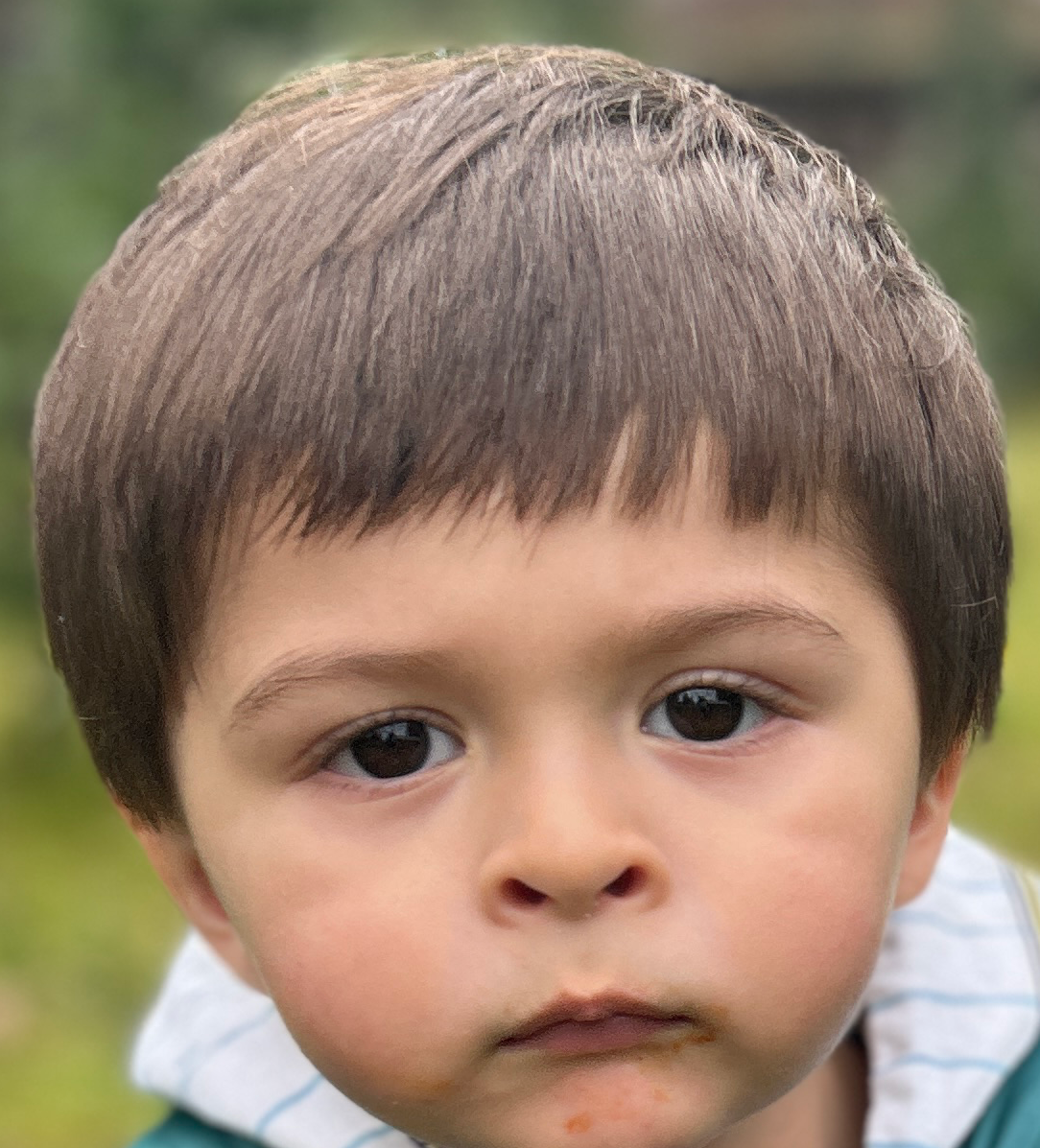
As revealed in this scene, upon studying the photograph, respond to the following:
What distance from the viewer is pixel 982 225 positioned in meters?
10.3

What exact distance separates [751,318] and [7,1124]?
2.41 m

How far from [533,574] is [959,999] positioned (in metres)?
0.98

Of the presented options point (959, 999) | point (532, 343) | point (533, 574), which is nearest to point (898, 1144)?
point (959, 999)

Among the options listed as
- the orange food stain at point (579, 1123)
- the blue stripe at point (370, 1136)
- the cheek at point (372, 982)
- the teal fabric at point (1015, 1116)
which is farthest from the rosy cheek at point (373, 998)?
the teal fabric at point (1015, 1116)

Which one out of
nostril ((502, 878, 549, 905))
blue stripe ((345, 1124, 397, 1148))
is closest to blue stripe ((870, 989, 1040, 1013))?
blue stripe ((345, 1124, 397, 1148))

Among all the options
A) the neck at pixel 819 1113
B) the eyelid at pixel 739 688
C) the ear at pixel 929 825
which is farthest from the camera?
the neck at pixel 819 1113

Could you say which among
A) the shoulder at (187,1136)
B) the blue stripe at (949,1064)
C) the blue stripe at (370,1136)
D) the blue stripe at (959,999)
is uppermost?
the blue stripe at (959,999)

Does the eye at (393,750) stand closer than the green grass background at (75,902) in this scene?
Yes

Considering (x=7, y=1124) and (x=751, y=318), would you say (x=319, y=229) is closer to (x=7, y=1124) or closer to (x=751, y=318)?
(x=751, y=318)

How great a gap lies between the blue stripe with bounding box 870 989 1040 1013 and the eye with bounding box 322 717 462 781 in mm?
837

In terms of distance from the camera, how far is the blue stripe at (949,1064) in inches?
74.9

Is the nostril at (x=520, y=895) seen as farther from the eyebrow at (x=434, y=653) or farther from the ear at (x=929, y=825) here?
the ear at (x=929, y=825)

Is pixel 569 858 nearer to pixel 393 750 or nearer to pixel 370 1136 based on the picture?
pixel 393 750

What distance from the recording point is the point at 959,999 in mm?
1981
